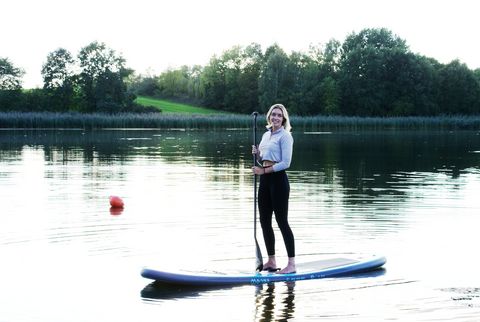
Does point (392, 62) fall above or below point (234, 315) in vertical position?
above

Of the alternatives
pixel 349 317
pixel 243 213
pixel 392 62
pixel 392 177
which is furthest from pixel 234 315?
pixel 392 62

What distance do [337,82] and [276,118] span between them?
263 ft

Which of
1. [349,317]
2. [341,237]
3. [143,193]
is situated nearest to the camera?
[349,317]

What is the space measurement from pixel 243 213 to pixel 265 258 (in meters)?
3.97

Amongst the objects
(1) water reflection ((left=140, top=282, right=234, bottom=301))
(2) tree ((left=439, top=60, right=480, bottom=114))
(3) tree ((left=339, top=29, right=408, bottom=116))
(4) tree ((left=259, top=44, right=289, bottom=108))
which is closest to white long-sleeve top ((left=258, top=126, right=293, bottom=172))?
(1) water reflection ((left=140, top=282, right=234, bottom=301))

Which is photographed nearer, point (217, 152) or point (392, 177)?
point (392, 177)

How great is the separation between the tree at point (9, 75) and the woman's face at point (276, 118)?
274 feet

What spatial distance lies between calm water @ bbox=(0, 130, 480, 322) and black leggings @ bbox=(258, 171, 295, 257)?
22.3 inches

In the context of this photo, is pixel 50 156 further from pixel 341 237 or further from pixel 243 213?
pixel 341 237

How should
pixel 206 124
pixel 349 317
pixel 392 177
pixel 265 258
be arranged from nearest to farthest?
pixel 349 317, pixel 265 258, pixel 392 177, pixel 206 124

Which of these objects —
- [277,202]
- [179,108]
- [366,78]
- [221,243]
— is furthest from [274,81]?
[277,202]

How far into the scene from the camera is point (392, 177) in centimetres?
2105

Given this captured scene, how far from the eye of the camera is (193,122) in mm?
63156

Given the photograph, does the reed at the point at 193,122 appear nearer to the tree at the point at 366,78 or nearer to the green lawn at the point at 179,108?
the tree at the point at 366,78
